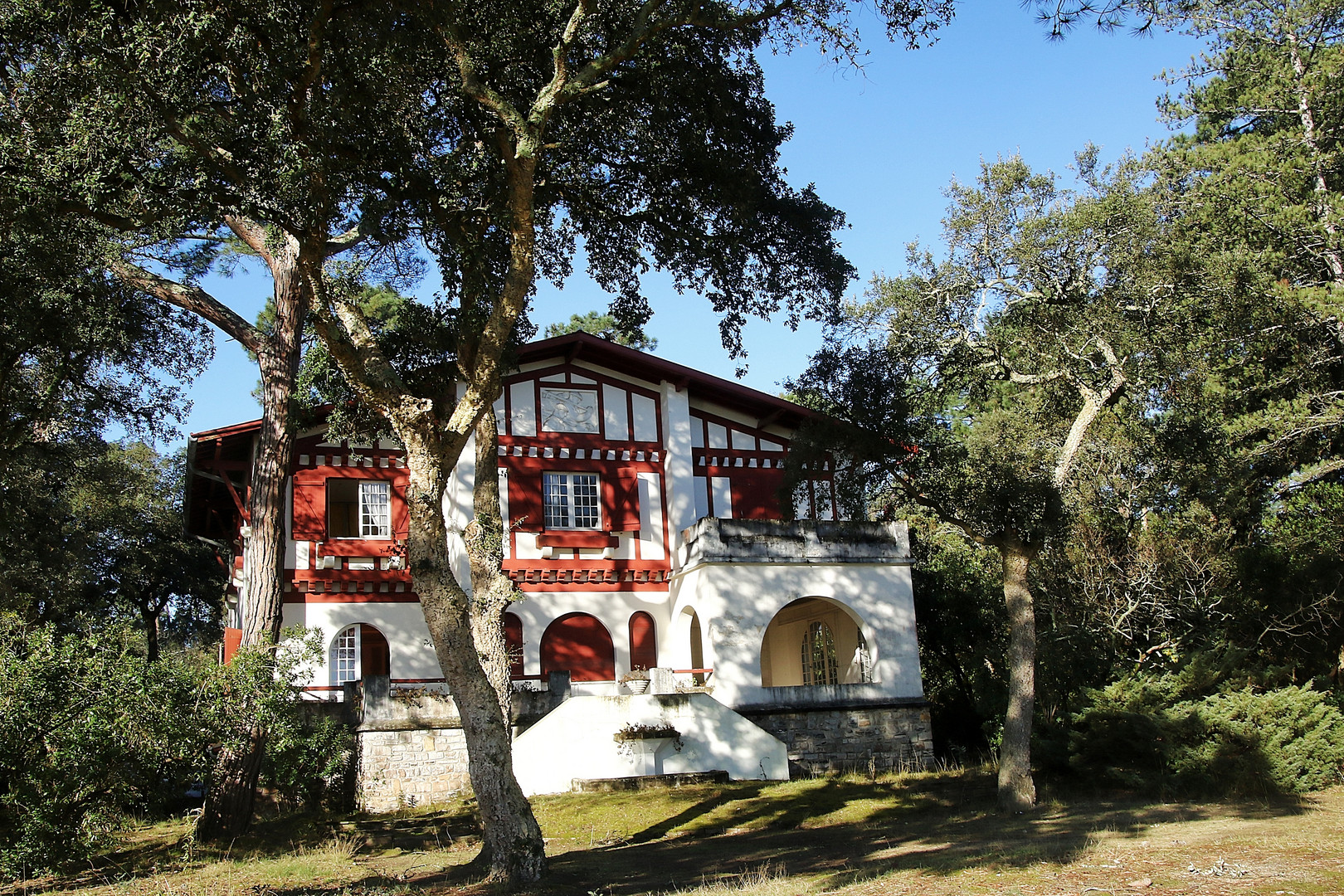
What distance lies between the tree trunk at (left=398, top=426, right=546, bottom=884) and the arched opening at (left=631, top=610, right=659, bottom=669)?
13.5 meters

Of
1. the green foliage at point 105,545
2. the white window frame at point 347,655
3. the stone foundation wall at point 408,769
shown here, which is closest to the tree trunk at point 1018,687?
the stone foundation wall at point 408,769

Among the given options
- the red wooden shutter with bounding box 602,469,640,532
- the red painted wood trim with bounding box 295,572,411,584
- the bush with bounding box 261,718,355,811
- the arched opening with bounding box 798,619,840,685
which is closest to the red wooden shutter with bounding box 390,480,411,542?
the red painted wood trim with bounding box 295,572,411,584

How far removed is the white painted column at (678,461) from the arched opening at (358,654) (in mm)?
7038

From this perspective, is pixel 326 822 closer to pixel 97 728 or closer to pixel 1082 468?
pixel 97 728

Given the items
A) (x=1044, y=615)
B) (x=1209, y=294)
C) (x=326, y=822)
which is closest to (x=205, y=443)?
(x=326, y=822)

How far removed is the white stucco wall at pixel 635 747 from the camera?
17.6 meters

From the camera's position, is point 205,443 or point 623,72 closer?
point 623,72

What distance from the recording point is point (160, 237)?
43.5 ft

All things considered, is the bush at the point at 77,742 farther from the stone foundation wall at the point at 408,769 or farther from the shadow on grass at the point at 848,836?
the stone foundation wall at the point at 408,769

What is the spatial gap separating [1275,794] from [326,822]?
48.2 ft

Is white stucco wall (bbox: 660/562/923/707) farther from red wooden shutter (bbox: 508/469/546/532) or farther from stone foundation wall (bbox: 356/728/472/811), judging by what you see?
stone foundation wall (bbox: 356/728/472/811)

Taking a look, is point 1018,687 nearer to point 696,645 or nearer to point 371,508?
point 696,645

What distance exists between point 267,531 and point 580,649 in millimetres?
9073

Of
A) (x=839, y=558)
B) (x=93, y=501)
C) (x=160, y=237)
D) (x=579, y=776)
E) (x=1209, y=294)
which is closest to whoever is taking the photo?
(x=160, y=237)
